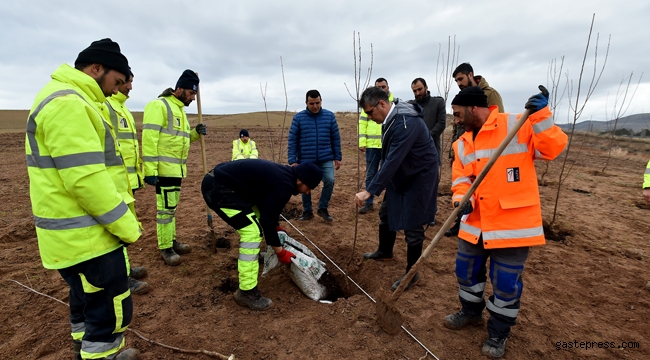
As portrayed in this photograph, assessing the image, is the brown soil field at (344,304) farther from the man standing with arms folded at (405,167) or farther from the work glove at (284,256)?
the man standing with arms folded at (405,167)

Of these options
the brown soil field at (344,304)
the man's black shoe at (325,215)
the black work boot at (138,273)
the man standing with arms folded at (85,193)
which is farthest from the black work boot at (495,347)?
the black work boot at (138,273)

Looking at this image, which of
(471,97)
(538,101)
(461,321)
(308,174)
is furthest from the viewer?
(308,174)

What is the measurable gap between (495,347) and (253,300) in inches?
89.7

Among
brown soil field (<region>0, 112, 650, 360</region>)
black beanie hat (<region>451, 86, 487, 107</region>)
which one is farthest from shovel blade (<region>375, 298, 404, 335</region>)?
black beanie hat (<region>451, 86, 487, 107</region>)

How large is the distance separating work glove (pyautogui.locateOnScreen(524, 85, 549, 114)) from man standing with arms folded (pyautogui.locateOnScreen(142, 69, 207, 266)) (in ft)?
11.8

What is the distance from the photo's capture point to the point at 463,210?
2.58m

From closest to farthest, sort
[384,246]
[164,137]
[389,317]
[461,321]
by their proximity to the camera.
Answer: [389,317]
[461,321]
[164,137]
[384,246]

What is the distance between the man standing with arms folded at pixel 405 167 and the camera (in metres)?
3.23

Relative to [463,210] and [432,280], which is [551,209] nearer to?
[432,280]

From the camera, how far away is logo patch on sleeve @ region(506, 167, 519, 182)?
242 cm

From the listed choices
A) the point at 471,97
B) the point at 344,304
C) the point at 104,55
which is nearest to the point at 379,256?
the point at 344,304

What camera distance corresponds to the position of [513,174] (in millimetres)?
2430

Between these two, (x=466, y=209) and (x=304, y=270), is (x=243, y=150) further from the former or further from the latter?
(x=466, y=209)

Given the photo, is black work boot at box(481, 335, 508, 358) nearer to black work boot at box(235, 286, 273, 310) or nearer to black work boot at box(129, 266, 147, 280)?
black work boot at box(235, 286, 273, 310)
